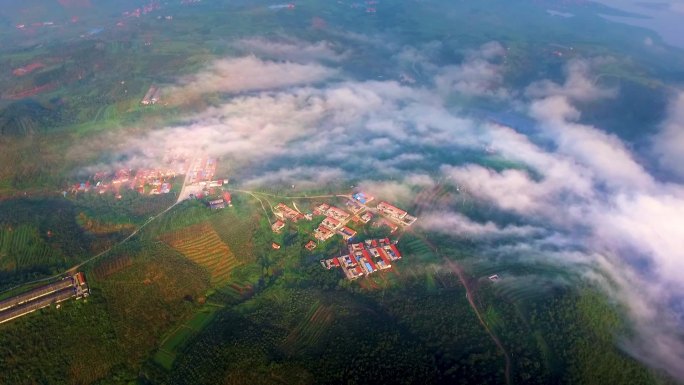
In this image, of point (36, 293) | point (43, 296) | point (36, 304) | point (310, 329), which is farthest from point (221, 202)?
point (310, 329)

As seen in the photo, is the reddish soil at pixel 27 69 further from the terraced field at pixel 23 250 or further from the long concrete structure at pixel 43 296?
the long concrete structure at pixel 43 296

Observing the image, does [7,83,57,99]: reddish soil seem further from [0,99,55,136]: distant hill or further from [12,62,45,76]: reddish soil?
[12,62,45,76]: reddish soil

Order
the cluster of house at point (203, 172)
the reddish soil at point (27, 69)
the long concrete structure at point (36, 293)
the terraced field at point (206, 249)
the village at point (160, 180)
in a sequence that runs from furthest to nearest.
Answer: the reddish soil at point (27, 69)
the cluster of house at point (203, 172)
the village at point (160, 180)
the terraced field at point (206, 249)
the long concrete structure at point (36, 293)

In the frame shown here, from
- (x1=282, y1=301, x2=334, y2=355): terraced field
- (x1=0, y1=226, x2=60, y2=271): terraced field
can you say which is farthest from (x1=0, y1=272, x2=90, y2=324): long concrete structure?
(x1=282, y1=301, x2=334, y2=355): terraced field

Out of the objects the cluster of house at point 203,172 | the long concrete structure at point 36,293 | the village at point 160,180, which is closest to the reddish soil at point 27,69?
the village at point 160,180

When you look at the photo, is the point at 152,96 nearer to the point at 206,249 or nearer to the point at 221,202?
the point at 221,202

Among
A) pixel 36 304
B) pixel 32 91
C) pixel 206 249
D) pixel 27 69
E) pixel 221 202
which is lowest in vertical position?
pixel 206 249

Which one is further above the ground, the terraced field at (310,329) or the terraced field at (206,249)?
the terraced field at (310,329)
